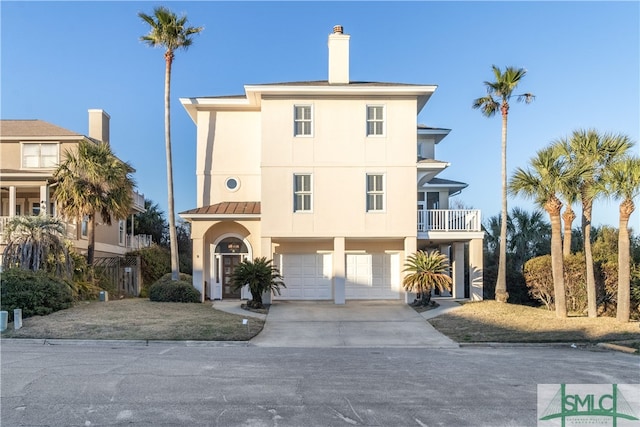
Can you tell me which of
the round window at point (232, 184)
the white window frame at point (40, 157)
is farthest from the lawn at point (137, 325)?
the white window frame at point (40, 157)

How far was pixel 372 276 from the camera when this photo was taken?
82.6 ft

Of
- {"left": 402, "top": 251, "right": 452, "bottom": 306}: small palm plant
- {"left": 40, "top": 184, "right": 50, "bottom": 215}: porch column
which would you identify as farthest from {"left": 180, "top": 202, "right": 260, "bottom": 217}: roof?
{"left": 40, "top": 184, "right": 50, "bottom": 215}: porch column

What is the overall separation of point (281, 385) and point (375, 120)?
54.3 ft

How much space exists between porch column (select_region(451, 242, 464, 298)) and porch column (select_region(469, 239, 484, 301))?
194cm

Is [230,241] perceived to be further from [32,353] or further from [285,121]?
[32,353]

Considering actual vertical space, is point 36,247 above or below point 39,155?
below

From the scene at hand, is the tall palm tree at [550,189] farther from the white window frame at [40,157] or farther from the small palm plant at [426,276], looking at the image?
the white window frame at [40,157]

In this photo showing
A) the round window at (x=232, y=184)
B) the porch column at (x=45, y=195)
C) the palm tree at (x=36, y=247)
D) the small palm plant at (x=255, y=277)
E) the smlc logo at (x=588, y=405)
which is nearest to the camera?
the smlc logo at (x=588, y=405)

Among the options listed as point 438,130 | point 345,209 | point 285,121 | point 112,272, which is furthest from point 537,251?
point 112,272

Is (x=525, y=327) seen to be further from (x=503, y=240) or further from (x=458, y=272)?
(x=458, y=272)

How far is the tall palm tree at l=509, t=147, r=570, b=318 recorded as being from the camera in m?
19.2

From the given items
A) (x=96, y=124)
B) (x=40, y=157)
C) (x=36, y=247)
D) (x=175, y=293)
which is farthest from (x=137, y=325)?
(x=96, y=124)

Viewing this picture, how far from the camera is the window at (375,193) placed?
2377 cm

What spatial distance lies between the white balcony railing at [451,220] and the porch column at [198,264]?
30.1ft
